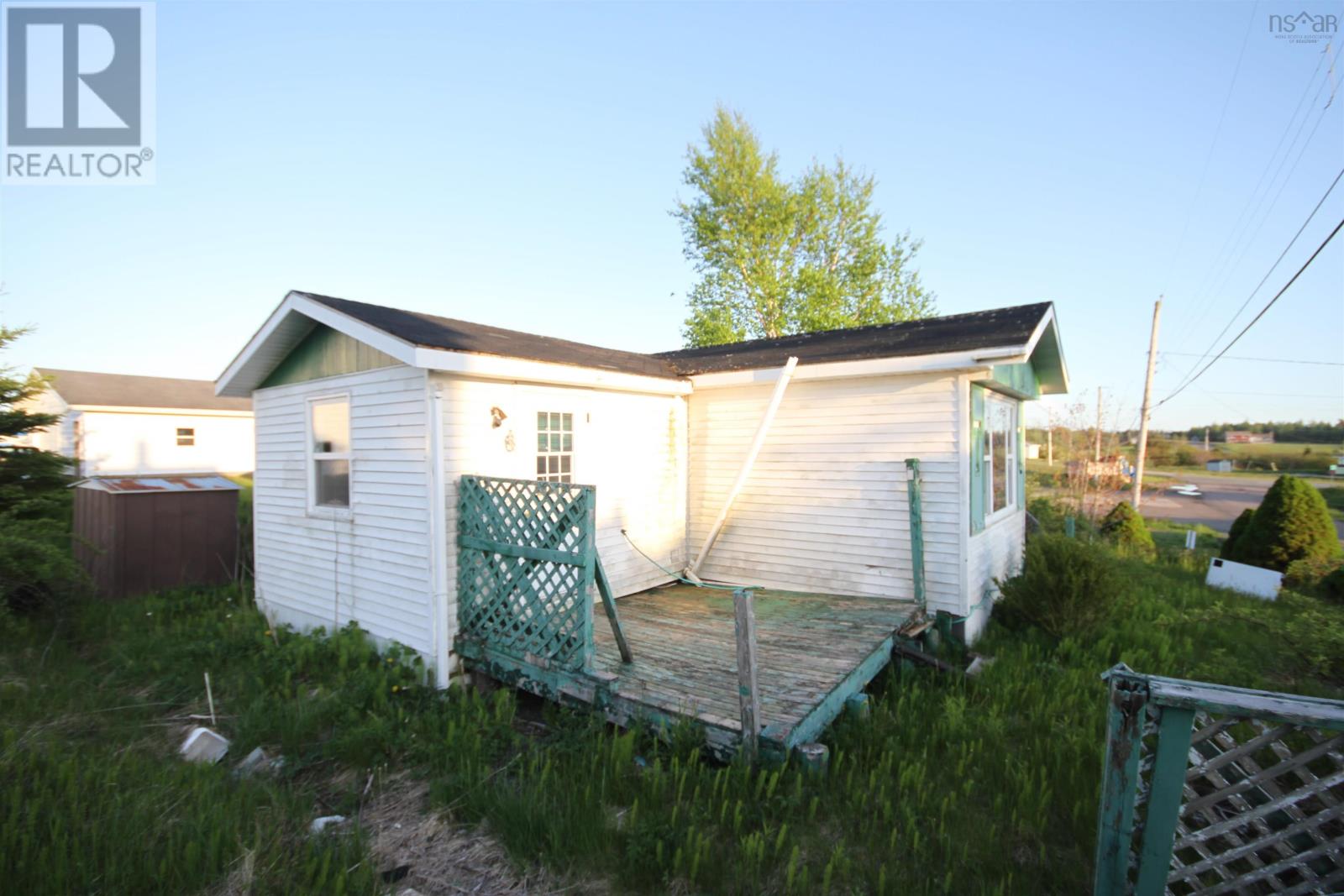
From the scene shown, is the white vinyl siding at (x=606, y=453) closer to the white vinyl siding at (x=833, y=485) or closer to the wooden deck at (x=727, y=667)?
the white vinyl siding at (x=833, y=485)

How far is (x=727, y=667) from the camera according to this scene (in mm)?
5258

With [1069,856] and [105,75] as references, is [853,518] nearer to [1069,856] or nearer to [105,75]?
[1069,856]

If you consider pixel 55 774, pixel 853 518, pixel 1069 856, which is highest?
pixel 853 518

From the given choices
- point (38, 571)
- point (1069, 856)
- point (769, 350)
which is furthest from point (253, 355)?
point (1069, 856)

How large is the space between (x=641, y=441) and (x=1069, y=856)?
5.83m

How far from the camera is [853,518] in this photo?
24.9 feet

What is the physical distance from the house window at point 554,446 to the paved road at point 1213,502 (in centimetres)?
2109

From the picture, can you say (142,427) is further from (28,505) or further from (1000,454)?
(1000,454)

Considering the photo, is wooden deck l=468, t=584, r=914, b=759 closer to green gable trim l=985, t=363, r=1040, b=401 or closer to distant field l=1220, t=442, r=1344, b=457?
green gable trim l=985, t=363, r=1040, b=401

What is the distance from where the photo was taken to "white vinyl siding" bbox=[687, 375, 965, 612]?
7.00m

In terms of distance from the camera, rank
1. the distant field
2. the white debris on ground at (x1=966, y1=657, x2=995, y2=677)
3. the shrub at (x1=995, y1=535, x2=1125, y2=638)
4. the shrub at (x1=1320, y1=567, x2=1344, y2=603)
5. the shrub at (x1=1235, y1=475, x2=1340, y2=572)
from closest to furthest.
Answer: the white debris on ground at (x1=966, y1=657, x2=995, y2=677) < the shrub at (x1=995, y1=535, x2=1125, y2=638) < the shrub at (x1=1320, y1=567, x2=1344, y2=603) < the shrub at (x1=1235, y1=475, x2=1340, y2=572) < the distant field

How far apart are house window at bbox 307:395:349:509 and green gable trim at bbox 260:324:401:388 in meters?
0.34

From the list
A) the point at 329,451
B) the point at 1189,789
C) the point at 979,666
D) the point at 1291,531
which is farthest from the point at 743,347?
the point at 1291,531

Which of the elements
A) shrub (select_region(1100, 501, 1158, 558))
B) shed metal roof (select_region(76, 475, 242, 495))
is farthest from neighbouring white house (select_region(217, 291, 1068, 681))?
shrub (select_region(1100, 501, 1158, 558))
